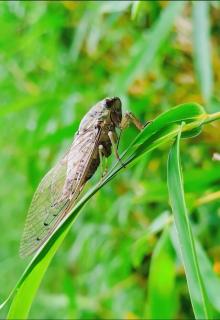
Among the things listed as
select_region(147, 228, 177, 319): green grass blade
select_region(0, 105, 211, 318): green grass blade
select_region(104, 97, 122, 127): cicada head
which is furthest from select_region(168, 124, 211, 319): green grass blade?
select_region(147, 228, 177, 319): green grass blade

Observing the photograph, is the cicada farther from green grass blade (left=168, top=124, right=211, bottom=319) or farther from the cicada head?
green grass blade (left=168, top=124, right=211, bottom=319)

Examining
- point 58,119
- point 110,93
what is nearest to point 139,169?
point 110,93

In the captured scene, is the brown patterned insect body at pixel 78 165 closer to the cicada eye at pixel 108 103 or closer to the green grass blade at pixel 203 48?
the cicada eye at pixel 108 103

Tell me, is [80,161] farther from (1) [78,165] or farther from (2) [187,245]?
(2) [187,245]

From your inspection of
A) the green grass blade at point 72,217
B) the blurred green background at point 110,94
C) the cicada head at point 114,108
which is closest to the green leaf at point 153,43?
the blurred green background at point 110,94

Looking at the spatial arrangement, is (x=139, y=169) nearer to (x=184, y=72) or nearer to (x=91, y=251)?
(x=184, y=72)

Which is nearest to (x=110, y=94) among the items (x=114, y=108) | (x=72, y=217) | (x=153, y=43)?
(x=153, y=43)
